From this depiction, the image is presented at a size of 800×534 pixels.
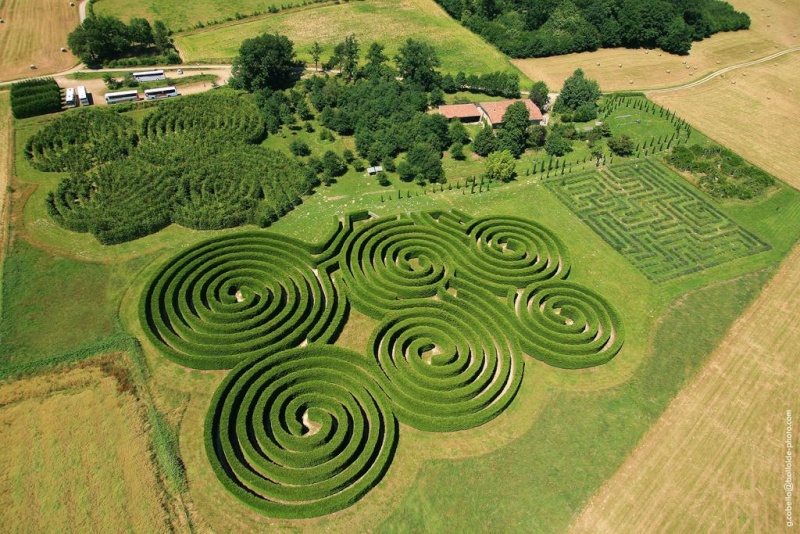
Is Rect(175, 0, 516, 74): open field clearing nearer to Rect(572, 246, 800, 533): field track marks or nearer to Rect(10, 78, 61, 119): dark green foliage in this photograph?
Rect(10, 78, 61, 119): dark green foliage

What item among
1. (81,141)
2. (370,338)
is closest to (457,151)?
(370,338)

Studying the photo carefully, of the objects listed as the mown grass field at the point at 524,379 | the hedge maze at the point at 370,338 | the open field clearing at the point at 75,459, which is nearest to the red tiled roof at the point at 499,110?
the mown grass field at the point at 524,379

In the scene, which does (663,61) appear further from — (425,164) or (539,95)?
(425,164)

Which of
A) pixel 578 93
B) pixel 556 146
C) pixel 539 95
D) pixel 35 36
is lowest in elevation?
pixel 556 146

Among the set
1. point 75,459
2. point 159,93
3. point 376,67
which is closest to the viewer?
point 75,459

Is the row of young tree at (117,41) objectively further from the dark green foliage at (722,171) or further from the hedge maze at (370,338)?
the dark green foliage at (722,171)

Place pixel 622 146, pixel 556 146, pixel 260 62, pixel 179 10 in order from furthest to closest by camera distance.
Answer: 1. pixel 179 10
2. pixel 260 62
3. pixel 622 146
4. pixel 556 146
